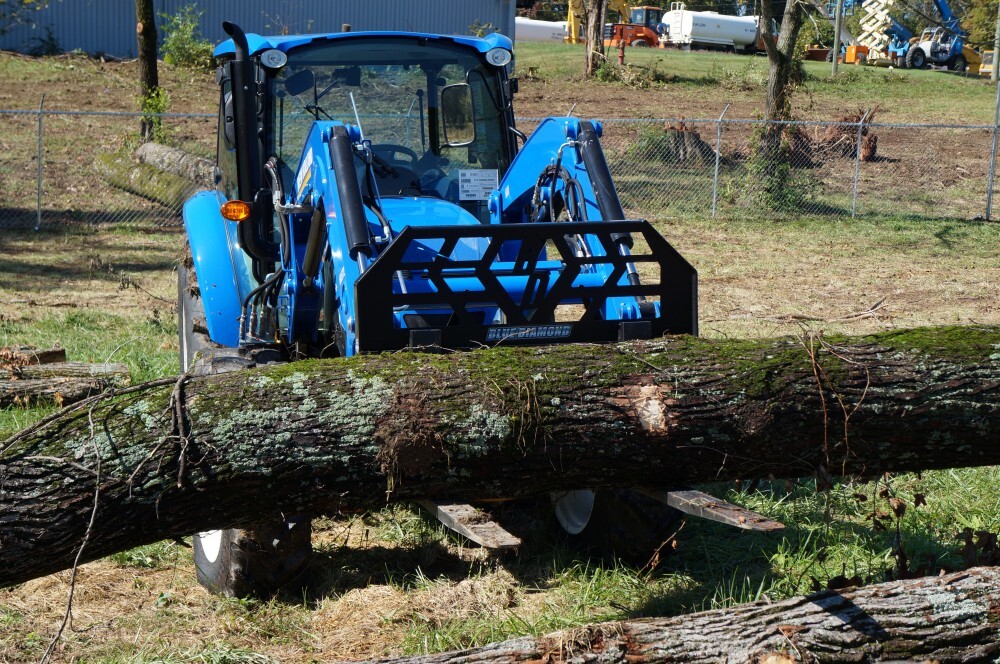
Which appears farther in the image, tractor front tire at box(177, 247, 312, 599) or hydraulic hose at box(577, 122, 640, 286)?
hydraulic hose at box(577, 122, 640, 286)

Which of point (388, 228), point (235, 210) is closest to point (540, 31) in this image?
point (235, 210)

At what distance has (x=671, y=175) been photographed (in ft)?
59.4

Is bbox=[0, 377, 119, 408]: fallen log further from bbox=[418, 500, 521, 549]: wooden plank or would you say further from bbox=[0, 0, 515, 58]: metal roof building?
bbox=[0, 0, 515, 58]: metal roof building

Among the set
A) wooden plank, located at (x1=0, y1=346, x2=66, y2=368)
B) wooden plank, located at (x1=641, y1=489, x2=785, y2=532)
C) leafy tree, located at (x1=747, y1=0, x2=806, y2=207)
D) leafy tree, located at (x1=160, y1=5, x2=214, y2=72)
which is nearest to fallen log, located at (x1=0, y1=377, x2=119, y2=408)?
wooden plank, located at (x1=0, y1=346, x2=66, y2=368)

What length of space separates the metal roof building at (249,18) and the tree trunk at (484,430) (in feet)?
84.2

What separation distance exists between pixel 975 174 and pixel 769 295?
37.2 feet

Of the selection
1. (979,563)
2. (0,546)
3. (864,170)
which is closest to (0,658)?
(0,546)

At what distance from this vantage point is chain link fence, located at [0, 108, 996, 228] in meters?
15.1

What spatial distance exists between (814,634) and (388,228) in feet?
8.13

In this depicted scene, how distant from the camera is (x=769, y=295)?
11266mm

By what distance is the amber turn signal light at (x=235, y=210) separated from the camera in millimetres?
5652

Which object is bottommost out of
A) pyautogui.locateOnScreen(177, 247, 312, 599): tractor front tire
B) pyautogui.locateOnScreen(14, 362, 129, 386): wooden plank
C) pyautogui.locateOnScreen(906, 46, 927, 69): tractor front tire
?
pyautogui.locateOnScreen(177, 247, 312, 599): tractor front tire

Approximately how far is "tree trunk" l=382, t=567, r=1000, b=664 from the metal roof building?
85.8 ft

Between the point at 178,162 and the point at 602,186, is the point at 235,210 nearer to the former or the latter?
the point at 602,186
